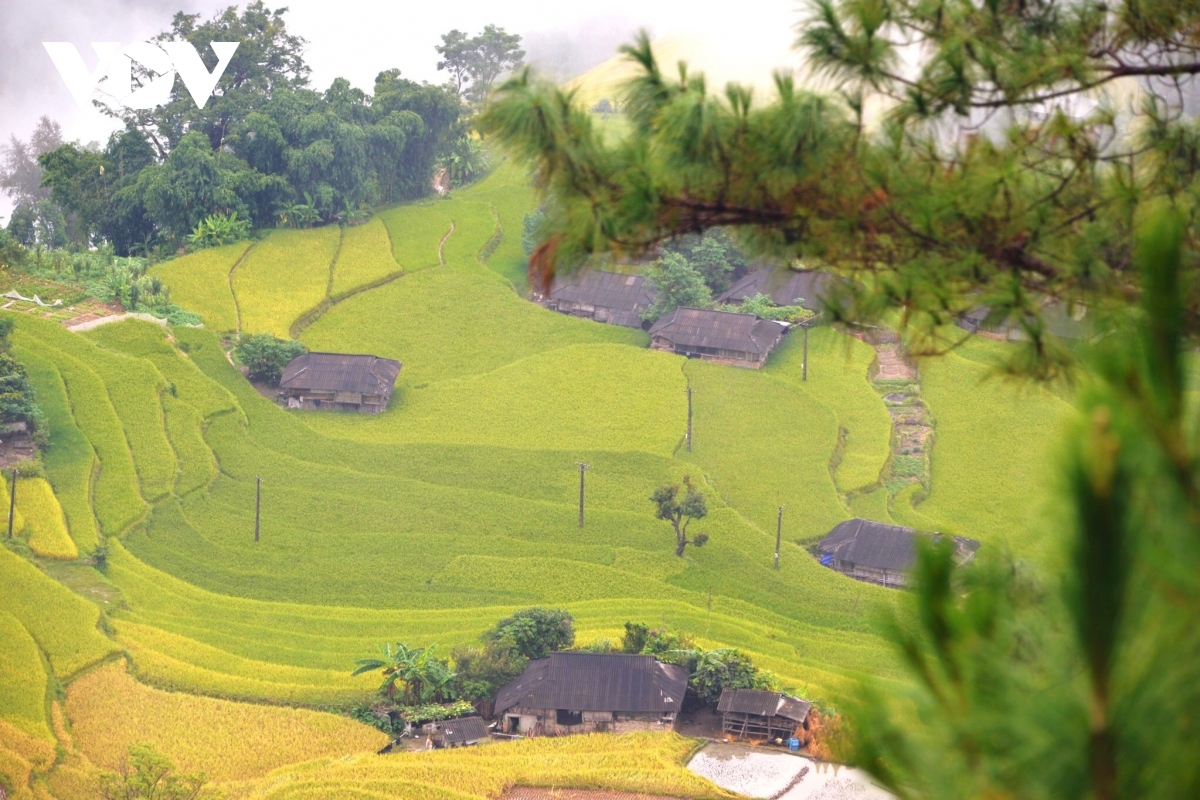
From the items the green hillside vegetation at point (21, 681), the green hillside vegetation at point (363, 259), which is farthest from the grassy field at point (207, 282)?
the green hillside vegetation at point (21, 681)

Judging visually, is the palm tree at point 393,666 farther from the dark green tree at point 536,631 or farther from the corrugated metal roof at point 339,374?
the corrugated metal roof at point 339,374

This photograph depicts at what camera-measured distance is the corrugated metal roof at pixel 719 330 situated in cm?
2541

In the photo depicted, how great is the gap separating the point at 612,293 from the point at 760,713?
14149 mm

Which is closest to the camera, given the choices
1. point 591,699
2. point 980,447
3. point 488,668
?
point 591,699

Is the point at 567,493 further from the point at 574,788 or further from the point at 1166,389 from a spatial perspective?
the point at 1166,389

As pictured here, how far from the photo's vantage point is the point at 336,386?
76.8ft

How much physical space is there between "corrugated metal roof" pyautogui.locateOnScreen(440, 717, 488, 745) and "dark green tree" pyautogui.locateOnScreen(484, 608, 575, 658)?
3.59ft

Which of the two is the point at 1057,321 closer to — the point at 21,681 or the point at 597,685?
the point at 597,685

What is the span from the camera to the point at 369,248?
30.4m

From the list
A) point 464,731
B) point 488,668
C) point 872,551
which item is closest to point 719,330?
point 872,551

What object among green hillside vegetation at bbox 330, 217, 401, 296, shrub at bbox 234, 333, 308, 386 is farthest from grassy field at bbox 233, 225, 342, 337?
shrub at bbox 234, 333, 308, 386

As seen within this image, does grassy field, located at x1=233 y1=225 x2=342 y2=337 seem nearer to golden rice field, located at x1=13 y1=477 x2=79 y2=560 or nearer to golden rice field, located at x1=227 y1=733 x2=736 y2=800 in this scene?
golden rice field, located at x1=13 y1=477 x2=79 y2=560

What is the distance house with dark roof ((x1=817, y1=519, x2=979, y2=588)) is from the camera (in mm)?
18938

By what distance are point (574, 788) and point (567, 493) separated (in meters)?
7.52
